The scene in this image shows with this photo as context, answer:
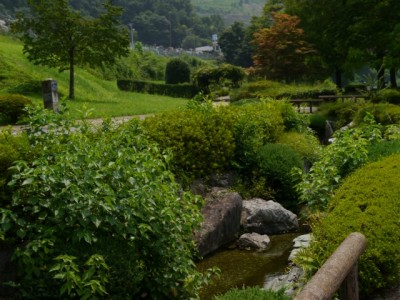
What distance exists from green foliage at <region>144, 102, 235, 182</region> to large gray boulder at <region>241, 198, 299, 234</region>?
1410 millimetres

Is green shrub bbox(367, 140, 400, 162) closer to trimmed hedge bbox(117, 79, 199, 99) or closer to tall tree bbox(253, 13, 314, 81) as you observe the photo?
tall tree bbox(253, 13, 314, 81)

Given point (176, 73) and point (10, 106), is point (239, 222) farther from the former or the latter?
point (176, 73)

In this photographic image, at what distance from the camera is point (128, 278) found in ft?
19.9

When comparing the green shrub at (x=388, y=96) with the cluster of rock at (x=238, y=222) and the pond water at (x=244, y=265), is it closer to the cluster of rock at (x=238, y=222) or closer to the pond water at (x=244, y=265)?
the cluster of rock at (x=238, y=222)

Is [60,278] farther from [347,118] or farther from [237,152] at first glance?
[347,118]

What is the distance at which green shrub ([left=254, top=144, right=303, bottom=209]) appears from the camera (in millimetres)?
12258

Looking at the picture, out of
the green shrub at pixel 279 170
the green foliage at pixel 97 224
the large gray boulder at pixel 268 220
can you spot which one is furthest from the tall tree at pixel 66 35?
the green foliage at pixel 97 224

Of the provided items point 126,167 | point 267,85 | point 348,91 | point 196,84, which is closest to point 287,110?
point 126,167

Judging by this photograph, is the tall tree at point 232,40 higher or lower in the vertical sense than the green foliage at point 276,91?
higher

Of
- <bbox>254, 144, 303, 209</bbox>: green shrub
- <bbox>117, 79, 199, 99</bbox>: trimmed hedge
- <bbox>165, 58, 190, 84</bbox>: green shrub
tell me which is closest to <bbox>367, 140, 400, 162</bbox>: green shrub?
<bbox>254, 144, 303, 209</bbox>: green shrub

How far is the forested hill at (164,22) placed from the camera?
14588cm

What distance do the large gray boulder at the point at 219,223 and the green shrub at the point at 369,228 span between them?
121 inches

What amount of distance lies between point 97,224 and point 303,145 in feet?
30.5

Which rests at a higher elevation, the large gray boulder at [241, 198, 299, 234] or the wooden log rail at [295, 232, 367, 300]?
the wooden log rail at [295, 232, 367, 300]
